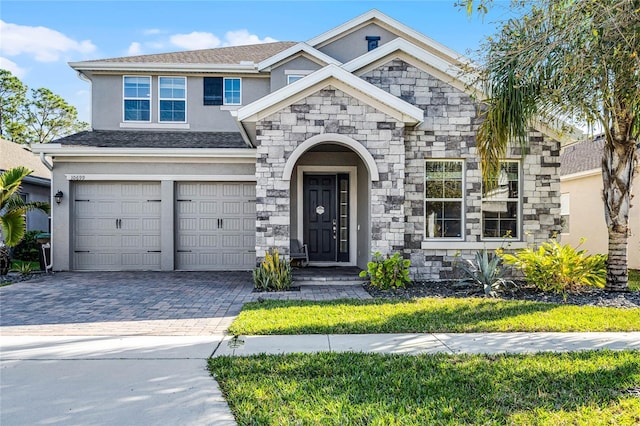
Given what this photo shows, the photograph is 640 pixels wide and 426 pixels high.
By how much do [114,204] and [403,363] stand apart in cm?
1035

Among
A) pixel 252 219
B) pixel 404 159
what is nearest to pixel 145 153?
pixel 252 219

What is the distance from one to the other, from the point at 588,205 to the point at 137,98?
50.5 ft

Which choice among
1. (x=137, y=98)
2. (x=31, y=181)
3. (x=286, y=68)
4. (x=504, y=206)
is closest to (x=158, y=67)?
(x=137, y=98)

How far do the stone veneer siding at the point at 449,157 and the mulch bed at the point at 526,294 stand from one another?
0.96 meters

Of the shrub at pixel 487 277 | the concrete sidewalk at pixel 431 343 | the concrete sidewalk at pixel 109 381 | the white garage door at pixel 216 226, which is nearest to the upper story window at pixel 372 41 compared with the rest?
the white garage door at pixel 216 226

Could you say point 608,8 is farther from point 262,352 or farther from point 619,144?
point 262,352

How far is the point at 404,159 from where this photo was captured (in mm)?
9992

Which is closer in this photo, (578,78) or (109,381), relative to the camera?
(109,381)

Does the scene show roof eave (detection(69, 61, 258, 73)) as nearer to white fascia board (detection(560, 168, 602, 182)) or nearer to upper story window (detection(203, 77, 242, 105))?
upper story window (detection(203, 77, 242, 105))

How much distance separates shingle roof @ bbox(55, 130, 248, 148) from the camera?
1234 centimetres

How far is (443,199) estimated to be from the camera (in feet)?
34.7

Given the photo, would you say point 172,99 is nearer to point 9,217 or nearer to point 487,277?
point 9,217

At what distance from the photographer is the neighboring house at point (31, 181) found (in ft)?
54.0

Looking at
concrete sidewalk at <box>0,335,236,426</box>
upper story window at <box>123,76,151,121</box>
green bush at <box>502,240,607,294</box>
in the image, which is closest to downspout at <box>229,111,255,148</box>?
upper story window at <box>123,76,151,121</box>
